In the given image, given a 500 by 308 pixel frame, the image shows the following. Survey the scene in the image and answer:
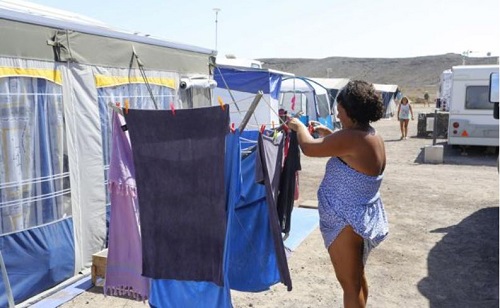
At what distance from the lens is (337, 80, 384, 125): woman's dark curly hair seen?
282 centimetres

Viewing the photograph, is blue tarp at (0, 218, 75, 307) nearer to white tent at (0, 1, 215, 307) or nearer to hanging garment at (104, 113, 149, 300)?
white tent at (0, 1, 215, 307)

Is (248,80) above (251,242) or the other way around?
above

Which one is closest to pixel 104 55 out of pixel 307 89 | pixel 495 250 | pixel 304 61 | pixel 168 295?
pixel 168 295

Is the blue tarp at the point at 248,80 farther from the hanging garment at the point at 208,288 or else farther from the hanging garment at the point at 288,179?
the hanging garment at the point at 208,288

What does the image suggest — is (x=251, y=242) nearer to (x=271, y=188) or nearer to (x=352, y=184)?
(x=271, y=188)

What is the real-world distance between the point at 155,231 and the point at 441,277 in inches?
118

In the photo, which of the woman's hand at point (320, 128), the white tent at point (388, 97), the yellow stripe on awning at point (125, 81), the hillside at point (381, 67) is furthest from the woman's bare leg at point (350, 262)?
the hillside at point (381, 67)

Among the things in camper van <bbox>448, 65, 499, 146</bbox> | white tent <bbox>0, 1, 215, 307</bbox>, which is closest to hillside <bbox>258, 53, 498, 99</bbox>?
camper van <bbox>448, 65, 499, 146</bbox>

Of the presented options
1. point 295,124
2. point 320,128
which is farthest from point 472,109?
point 295,124

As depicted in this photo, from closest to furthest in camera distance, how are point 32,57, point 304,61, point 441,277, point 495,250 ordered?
1. point 32,57
2. point 441,277
3. point 495,250
4. point 304,61

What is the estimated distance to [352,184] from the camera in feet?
9.21

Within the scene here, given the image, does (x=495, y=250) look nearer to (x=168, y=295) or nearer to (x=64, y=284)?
(x=168, y=295)

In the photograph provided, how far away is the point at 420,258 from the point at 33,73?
4250 millimetres

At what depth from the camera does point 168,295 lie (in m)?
3.17
